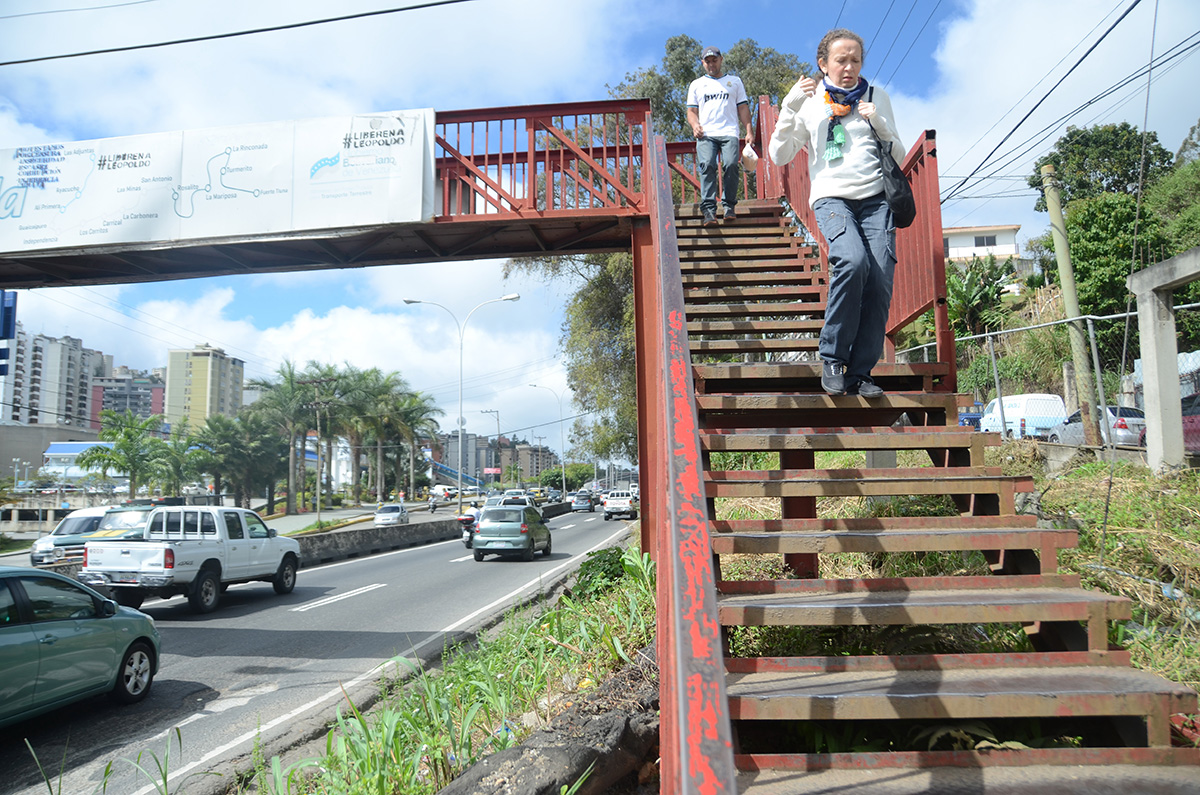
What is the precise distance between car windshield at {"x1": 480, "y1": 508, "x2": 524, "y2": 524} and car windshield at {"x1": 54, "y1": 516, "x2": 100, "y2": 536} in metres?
9.89

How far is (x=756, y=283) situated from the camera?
20.8 ft

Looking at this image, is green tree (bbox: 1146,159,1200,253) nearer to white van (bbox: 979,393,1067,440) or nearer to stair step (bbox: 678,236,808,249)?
white van (bbox: 979,393,1067,440)

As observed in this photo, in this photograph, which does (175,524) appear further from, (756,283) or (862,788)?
(862,788)

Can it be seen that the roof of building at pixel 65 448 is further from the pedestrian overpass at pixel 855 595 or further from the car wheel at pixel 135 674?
the pedestrian overpass at pixel 855 595

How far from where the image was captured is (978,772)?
7.38ft

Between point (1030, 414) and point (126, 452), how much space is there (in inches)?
1899

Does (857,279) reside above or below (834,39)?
below

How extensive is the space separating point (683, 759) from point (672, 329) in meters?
1.54

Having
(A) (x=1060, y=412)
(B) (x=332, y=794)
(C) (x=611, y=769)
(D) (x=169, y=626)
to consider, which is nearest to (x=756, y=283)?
(C) (x=611, y=769)

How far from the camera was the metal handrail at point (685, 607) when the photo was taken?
1.39 metres

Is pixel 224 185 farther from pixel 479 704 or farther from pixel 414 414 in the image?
pixel 414 414

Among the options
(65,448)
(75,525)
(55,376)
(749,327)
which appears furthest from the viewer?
(55,376)

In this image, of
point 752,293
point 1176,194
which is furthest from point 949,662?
point 1176,194

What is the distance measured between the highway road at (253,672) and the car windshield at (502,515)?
362cm
